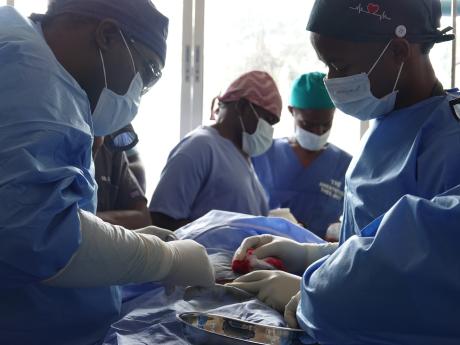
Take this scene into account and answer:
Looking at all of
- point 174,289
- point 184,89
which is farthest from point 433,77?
point 184,89

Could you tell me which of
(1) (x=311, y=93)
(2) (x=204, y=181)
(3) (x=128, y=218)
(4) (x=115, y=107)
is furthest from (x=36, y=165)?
(1) (x=311, y=93)

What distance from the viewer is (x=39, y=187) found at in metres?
0.89

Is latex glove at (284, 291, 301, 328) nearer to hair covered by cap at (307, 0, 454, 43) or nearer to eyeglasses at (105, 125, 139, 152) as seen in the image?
hair covered by cap at (307, 0, 454, 43)

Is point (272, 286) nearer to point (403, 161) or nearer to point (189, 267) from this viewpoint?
point (189, 267)

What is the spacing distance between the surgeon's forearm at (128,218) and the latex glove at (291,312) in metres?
1.19

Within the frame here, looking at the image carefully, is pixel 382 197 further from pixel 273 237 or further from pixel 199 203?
pixel 199 203

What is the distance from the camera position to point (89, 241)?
1.00 metres

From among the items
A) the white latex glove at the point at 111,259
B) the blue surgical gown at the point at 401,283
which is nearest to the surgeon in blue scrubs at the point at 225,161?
the white latex glove at the point at 111,259

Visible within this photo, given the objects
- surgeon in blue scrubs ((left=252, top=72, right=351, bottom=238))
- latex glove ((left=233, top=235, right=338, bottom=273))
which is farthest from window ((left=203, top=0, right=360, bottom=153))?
latex glove ((left=233, top=235, right=338, bottom=273))

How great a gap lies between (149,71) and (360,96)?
51 cm

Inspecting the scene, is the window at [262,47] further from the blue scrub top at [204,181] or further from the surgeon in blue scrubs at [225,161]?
the blue scrub top at [204,181]

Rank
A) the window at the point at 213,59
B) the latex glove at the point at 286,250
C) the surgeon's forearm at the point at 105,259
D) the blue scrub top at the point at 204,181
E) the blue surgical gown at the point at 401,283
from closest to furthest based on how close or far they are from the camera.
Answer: the blue surgical gown at the point at 401,283
the surgeon's forearm at the point at 105,259
the latex glove at the point at 286,250
the blue scrub top at the point at 204,181
the window at the point at 213,59

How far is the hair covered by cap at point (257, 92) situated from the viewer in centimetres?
267

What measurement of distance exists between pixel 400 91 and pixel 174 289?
0.72 metres
